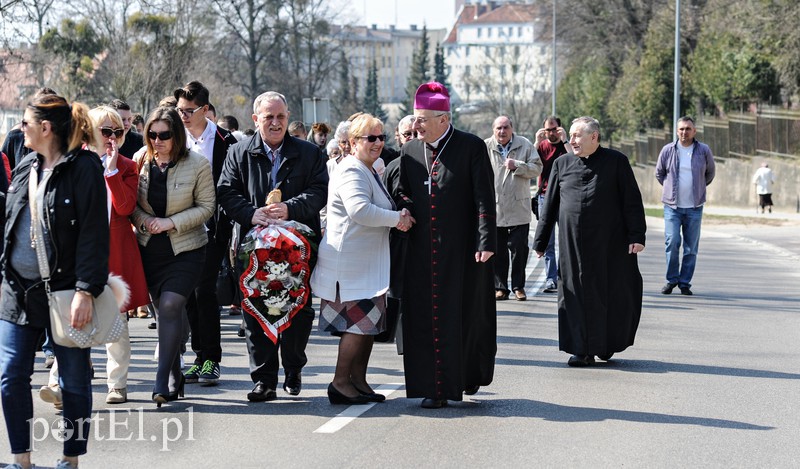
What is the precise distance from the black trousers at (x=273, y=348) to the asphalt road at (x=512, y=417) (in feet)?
0.67

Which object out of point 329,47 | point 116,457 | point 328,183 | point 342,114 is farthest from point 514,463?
point 342,114

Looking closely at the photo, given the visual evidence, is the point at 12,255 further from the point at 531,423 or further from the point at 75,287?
the point at 531,423

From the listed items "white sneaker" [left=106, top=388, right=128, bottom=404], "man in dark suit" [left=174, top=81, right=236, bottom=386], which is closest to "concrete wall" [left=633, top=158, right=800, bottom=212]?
"man in dark suit" [left=174, top=81, right=236, bottom=386]

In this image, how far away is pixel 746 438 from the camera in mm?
7375

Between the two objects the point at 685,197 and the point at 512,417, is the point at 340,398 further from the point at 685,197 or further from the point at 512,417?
the point at 685,197

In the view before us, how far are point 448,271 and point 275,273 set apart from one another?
43.5 inches

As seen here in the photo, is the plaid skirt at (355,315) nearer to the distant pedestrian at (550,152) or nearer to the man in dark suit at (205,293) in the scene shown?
the man in dark suit at (205,293)

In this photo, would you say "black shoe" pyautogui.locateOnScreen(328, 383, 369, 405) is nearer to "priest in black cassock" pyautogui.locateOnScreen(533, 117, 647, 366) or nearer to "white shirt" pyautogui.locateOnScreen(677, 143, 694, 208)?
"priest in black cassock" pyautogui.locateOnScreen(533, 117, 647, 366)

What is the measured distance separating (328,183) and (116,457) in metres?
2.54

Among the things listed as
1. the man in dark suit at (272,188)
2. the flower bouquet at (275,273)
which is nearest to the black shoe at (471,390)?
the man in dark suit at (272,188)

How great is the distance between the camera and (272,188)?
27.9 ft

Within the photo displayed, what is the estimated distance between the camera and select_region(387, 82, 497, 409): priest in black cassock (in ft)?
26.7

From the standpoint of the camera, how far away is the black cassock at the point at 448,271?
8.14m

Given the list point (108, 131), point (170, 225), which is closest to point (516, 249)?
point (108, 131)
